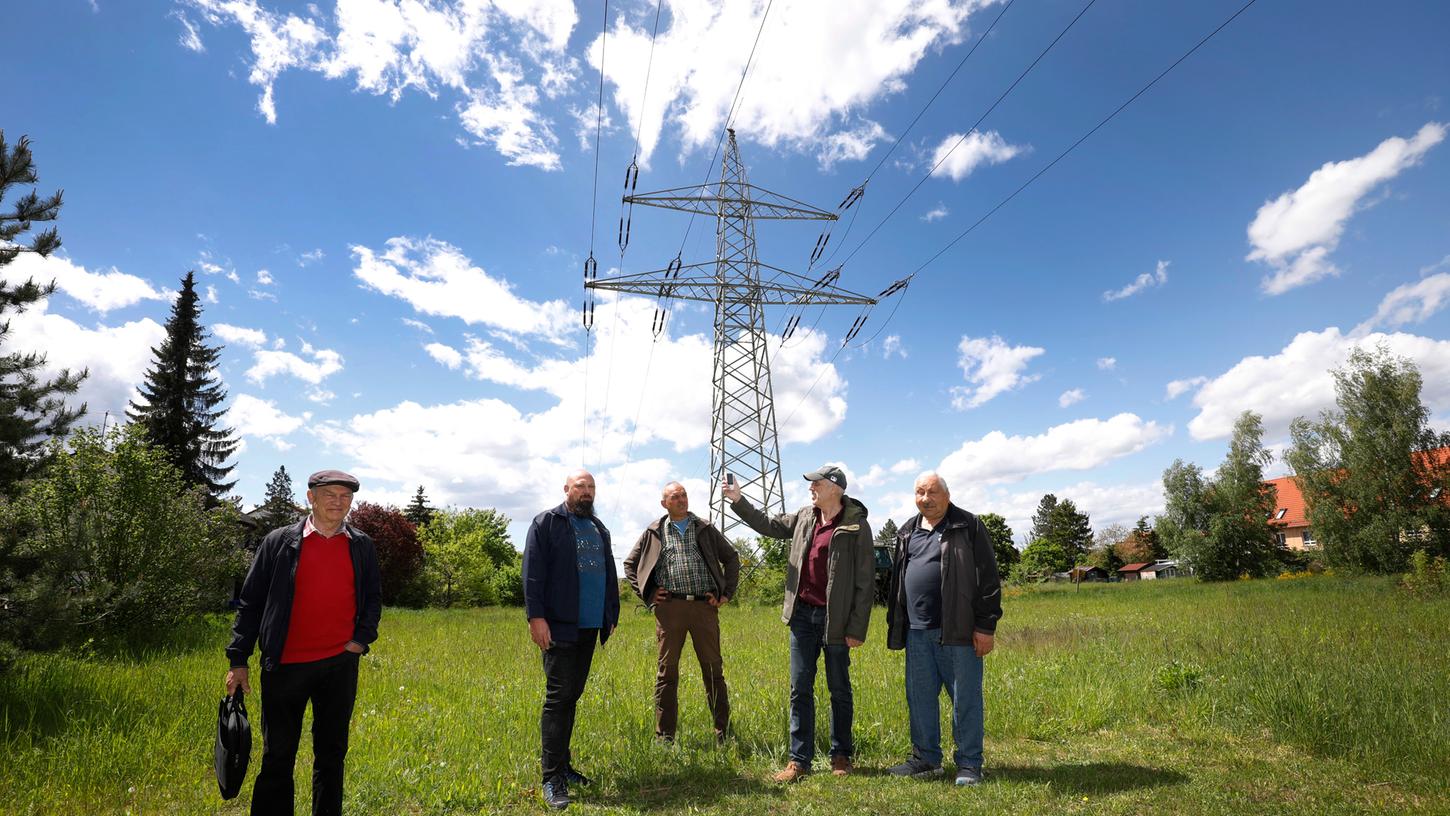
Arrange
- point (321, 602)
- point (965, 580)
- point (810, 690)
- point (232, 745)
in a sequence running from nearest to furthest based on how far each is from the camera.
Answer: point (232, 745), point (321, 602), point (965, 580), point (810, 690)

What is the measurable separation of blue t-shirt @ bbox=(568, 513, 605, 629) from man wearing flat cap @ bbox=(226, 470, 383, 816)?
4.50ft

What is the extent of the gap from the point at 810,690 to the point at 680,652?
1178 millimetres

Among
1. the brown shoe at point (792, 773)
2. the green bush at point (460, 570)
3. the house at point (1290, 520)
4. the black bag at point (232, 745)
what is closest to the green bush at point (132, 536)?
the black bag at point (232, 745)

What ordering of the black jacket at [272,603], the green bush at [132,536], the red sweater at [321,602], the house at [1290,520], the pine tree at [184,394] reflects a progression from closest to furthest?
the black jacket at [272,603]
the red sweater at [321,602]
the green bush at [132,536]
the pine tree at [184,394]
the house at [1290,520]

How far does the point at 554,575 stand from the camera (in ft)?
16.3

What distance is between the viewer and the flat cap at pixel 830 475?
5.30 m

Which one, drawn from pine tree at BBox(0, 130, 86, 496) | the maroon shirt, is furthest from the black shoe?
pine tree at BBox(0, 130, 86, 496)

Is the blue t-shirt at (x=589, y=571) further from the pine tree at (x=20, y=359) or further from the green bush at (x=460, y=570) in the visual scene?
the green bush at (x=460, y=570)

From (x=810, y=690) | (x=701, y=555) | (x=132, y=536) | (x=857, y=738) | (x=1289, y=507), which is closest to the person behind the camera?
(x=810, y=690)

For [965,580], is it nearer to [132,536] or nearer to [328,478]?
[328,478]

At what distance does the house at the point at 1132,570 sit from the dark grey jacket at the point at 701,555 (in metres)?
95.0

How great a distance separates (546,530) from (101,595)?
10.8 meters

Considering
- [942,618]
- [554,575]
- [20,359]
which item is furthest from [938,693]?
[20,359]

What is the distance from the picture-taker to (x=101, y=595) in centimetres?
1113
